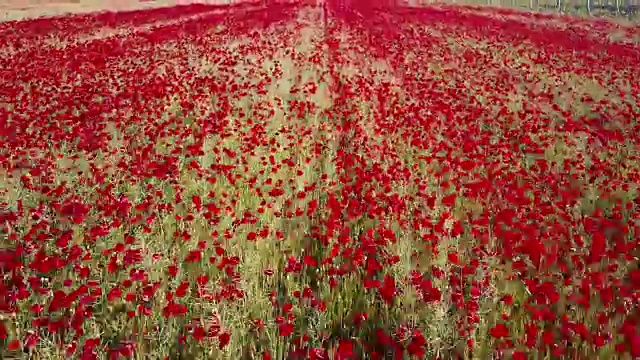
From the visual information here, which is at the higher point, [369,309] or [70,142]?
[70,142]

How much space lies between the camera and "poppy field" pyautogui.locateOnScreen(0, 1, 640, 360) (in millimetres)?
2844

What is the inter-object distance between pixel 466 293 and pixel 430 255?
52 cm

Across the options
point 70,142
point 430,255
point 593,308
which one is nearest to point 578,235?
→ point 593,308

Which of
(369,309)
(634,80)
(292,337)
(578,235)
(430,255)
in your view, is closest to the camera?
(292,337)

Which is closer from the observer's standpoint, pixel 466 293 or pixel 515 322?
pixel 515 322

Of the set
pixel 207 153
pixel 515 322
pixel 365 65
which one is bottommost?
pixel 515 322

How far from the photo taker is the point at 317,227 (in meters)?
3.98

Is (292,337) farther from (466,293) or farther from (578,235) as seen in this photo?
(578,235)

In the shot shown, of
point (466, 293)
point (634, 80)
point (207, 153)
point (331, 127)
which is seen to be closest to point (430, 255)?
point (466, 293)

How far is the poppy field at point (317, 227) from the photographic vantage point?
9.33ft

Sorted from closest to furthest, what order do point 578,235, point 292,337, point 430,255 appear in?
1. point 292,337
2. point 430,255
3. point 578,235

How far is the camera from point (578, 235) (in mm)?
4168

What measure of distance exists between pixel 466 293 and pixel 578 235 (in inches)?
60.7

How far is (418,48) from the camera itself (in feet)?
57.7
